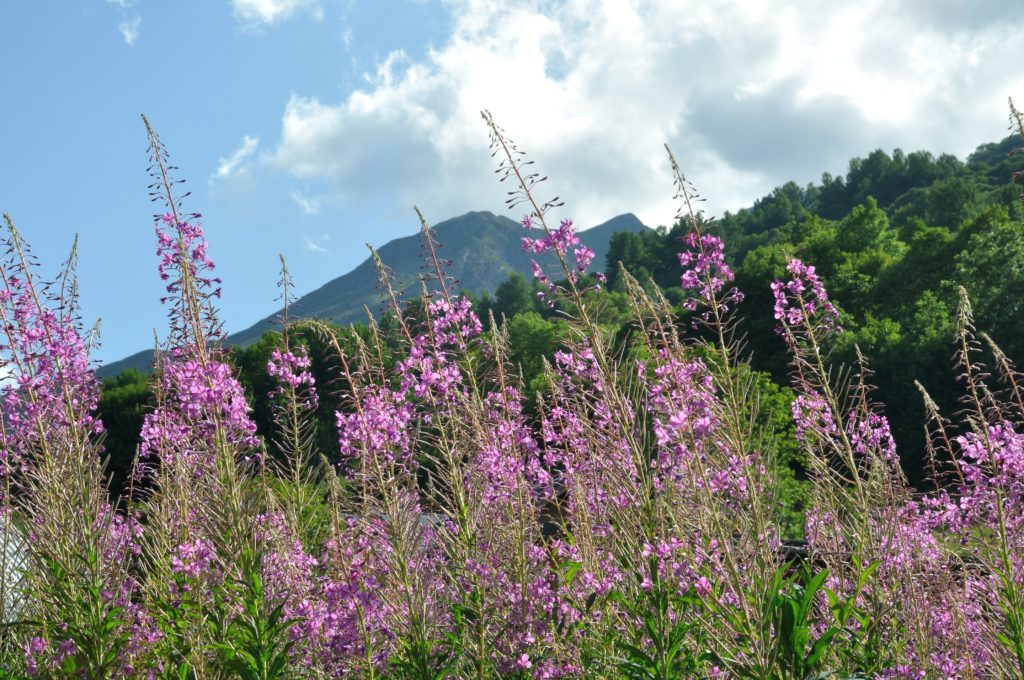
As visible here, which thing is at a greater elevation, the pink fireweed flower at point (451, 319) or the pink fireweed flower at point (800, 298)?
the pink fireweed flower at point (451, 319)

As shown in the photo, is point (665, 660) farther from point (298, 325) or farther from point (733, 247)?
point (733, 247)

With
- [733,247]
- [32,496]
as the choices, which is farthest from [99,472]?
[733,247]

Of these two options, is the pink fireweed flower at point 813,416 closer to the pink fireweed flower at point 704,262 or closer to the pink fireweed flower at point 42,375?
the pink fireweed flower at point 704,262

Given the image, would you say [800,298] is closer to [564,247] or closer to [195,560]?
[564,247]

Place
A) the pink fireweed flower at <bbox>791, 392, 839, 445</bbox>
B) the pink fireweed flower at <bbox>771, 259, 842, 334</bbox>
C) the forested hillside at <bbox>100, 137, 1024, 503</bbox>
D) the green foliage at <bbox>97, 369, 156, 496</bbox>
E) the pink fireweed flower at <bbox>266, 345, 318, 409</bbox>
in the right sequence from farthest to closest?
the green foliage at <bbox>97, 369, 156, 496</bbox> < the forested hillside at <bbox>100, 137, 1024, 503</bbox> < the pink fireweed flower at <bbox>771, 259, 842, 334</bbox> < the pink fireweed flower at <bbox>266, 345, 318, 409</bbox> < the pink fireweed flower at <bbox>791, 392, 839, 445</bbox>

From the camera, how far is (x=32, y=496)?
643cm

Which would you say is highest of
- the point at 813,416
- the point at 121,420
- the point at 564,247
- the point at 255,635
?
the point at 121,420

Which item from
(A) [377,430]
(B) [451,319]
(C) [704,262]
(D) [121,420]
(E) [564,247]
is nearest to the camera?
(E) [564,247]

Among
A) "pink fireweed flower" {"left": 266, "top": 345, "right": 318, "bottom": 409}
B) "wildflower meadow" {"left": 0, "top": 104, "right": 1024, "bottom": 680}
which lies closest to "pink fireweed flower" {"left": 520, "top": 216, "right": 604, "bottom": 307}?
"wildflower meadow" {"left": 0, "top": 104, "right": 1024, "bottom": 680}

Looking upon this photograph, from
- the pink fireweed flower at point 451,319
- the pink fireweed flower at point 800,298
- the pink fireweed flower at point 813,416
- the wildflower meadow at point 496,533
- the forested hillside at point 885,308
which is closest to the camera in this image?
the wildflower meadow at point 496,533

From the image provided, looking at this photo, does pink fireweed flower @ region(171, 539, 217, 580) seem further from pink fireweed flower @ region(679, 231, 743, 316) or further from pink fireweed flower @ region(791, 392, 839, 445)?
pink fireweed flower @ region(791, 392, 839, 445)

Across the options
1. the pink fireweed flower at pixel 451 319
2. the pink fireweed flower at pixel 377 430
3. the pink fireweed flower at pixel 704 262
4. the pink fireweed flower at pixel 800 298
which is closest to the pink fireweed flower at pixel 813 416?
the pink fireweed flower at pixel 800 298

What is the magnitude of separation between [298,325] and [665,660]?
144 inches

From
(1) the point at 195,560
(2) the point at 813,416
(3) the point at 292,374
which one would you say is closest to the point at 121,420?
(3) the point at 292,374
